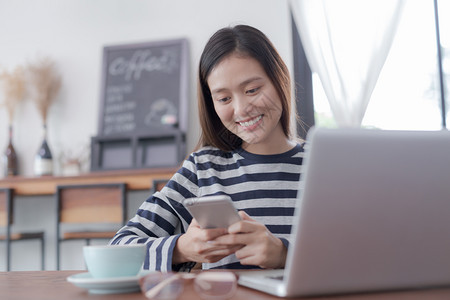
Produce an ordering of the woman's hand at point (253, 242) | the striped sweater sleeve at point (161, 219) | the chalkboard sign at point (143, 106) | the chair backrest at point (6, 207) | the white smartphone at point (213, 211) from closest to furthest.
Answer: the white smartphone at point (213, 211)
the woman's hand at point (253, 242)
the striped sweater sleeve at point (161, 219)
the chair backrest at point (6, 207)
the chalkboard sign at point (143, 106)

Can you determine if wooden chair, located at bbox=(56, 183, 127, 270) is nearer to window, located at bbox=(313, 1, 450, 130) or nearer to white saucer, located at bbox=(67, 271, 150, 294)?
window, located at bbox=(313, 1, 450, 130)

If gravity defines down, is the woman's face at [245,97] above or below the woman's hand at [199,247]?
above

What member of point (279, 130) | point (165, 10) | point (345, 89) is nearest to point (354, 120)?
point (345, 89)

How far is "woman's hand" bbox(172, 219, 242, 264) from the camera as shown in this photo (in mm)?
796

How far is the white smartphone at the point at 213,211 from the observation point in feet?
2.21

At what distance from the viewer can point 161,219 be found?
1127 millimetres

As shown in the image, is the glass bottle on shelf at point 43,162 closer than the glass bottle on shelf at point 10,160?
Yes

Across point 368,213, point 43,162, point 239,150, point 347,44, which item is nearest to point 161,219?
point 239,150

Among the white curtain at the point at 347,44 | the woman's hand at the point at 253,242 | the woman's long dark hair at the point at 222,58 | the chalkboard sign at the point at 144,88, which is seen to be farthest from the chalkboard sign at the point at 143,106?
the woman's hand at the point at 253,242

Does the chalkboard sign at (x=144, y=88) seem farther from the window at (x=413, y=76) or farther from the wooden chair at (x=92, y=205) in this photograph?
the window at (x=413, y=76)

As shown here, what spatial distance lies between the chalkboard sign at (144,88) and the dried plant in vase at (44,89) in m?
0.36

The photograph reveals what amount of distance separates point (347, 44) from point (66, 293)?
2.49 metres

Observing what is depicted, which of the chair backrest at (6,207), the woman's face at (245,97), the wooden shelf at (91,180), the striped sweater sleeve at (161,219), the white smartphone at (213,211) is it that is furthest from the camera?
the chair backrest at (6,207)

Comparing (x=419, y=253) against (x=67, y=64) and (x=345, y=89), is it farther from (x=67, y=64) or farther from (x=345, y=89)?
(x=67, y=64)
